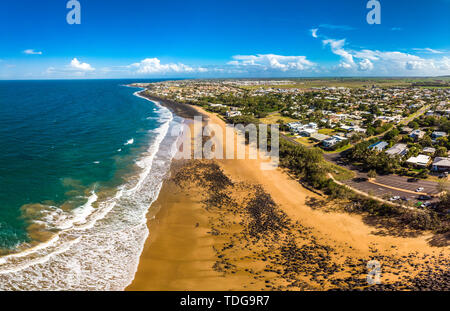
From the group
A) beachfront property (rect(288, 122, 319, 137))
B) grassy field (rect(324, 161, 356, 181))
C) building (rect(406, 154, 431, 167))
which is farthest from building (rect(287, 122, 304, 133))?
building (rect(406, 154, 431, 167))

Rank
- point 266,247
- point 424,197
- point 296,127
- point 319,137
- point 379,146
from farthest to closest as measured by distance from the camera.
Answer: point 296,127 → point 319,137 → point 379,146 → point 424,197 → point 266,247

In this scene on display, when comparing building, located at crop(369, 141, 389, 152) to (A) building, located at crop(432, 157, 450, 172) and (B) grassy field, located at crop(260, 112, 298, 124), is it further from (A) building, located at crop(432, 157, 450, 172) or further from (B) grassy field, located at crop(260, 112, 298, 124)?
(B) grassy field, located at crop(260, 112, 298, 124)

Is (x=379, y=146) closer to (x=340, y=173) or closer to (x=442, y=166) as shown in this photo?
(x=442, y=166)

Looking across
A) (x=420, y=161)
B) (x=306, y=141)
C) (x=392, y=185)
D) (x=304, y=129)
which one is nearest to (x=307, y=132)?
(x=304, y=129)

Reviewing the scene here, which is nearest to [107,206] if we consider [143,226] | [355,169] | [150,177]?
[143,226]

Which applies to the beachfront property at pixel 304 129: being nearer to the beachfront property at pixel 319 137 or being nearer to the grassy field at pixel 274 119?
the beachfront property at pixel 319 137
